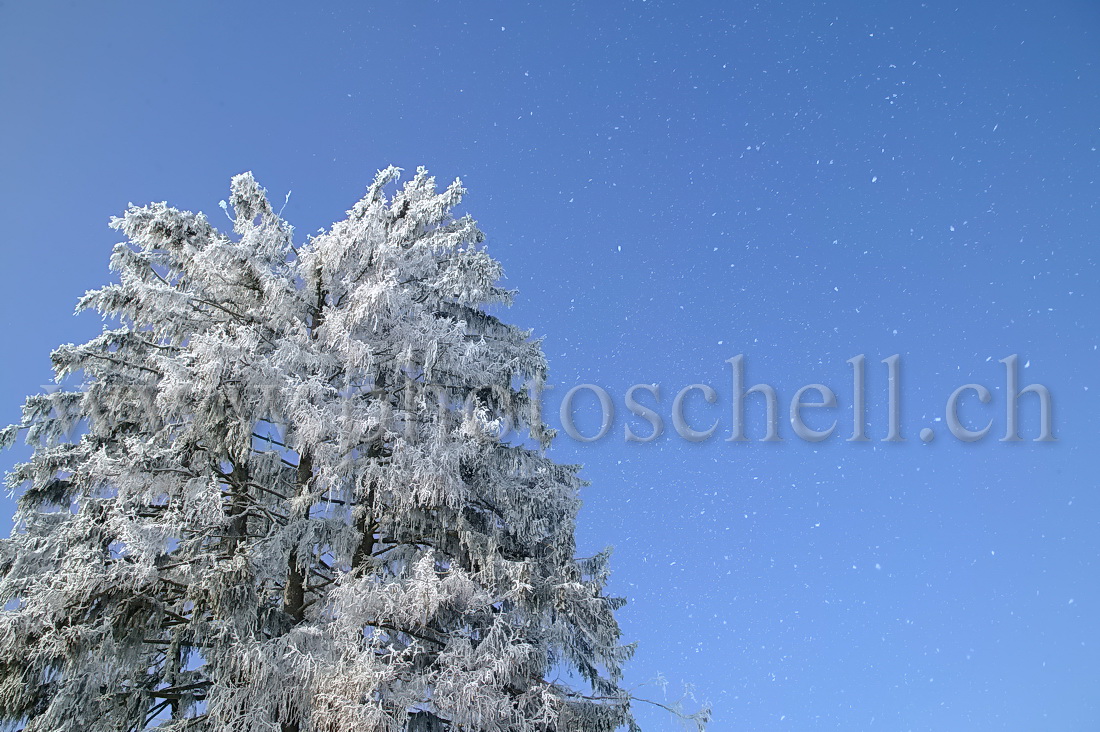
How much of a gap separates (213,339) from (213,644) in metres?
2.88

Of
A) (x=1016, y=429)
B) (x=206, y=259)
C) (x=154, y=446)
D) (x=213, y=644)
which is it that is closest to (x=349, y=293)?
(x=206, y=259)

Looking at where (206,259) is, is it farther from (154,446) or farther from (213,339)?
(154,446)

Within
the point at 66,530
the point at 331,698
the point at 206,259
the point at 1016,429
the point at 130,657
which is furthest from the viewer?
the point at 1016,429

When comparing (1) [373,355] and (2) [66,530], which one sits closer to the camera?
(2) [66,530]

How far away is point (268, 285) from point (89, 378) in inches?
89.9

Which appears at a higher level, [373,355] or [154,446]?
[373,355]

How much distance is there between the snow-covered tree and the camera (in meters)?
6.82

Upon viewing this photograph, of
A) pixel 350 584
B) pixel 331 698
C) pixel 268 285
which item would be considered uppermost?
pixel 268 285

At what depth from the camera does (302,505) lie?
7820mm

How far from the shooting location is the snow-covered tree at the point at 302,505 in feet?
22.4

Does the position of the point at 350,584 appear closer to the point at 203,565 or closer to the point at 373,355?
the point at 203,565

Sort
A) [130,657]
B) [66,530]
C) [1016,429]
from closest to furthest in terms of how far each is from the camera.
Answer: [130,657] < [66,530] < [1016,429]

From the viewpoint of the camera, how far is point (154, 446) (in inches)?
311

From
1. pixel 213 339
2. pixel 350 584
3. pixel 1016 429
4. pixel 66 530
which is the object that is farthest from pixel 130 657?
pixel 1016 429
